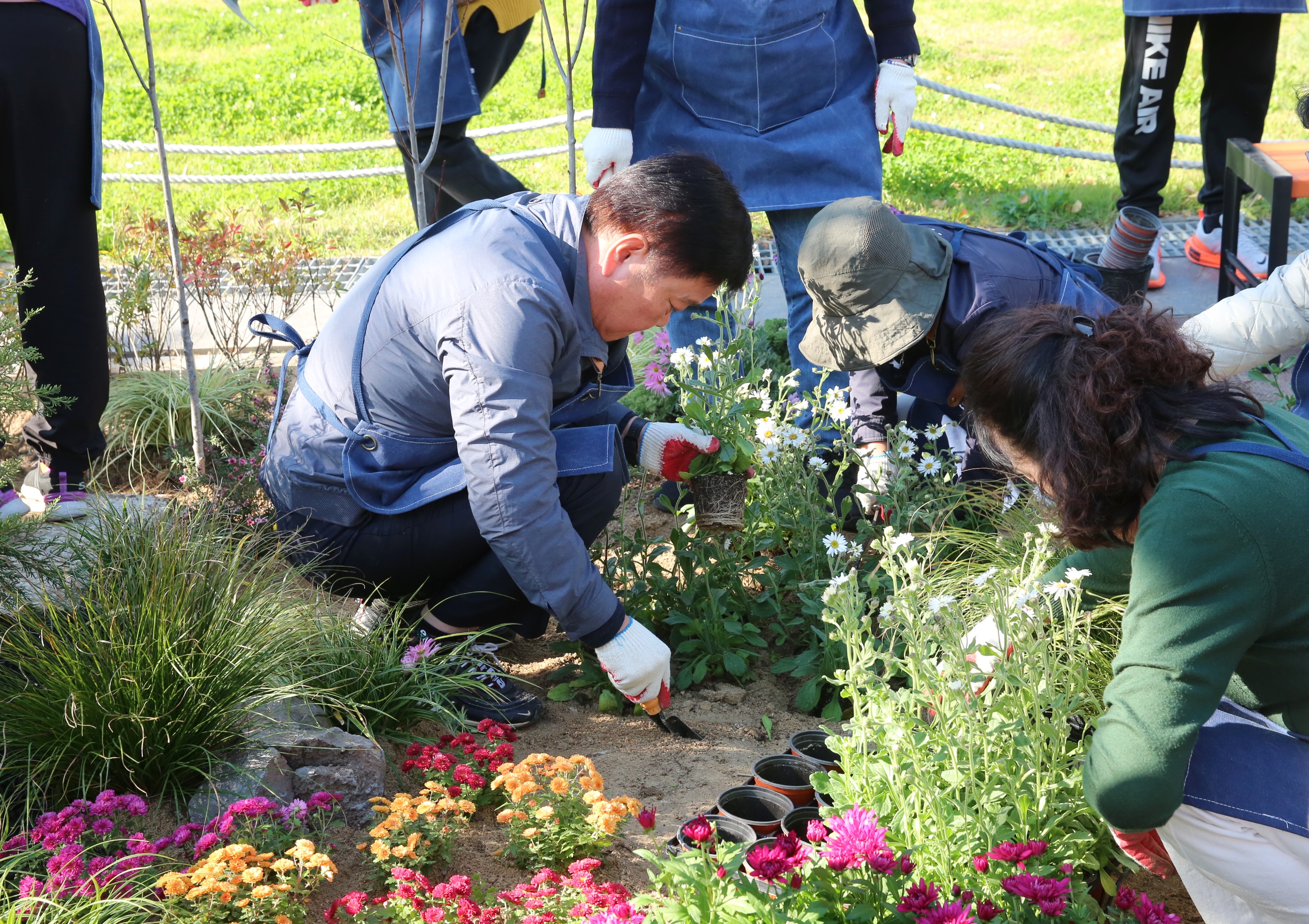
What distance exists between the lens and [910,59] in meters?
3.56

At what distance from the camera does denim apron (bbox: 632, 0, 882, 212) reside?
3467 mm

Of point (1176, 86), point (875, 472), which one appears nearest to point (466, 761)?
point (875, 472)

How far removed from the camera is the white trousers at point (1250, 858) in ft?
5.57

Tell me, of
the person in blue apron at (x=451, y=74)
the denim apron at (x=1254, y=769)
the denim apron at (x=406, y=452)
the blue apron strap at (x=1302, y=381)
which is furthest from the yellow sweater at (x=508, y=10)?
the denim apron at (x=1254, y=769)

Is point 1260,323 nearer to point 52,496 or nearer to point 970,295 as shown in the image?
point 970,295

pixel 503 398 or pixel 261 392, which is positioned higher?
pixel 503 398

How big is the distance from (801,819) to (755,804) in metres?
0.10

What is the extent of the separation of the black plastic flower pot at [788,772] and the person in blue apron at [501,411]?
306 millimetres

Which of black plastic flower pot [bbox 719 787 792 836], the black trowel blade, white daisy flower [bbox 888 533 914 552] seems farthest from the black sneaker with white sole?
white daisy flower [bbox 888 533 914 552]

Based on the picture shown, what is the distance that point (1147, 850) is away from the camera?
1870mm

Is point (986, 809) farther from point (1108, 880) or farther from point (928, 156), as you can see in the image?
point (928, 156)

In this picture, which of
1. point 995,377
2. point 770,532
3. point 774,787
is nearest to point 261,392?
point 770,532

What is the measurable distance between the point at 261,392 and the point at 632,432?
180 centimetres

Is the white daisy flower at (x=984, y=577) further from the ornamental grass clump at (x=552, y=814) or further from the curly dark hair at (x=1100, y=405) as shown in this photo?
the ornamental grass clump at (x=552, y=814)
